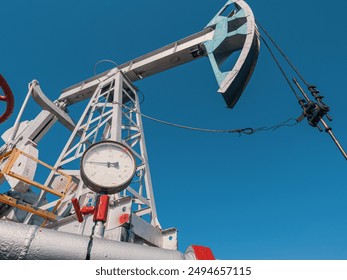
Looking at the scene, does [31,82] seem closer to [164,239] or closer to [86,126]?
[86,126]

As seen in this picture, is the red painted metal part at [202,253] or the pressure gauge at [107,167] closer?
the red painted metal part at [202,253]

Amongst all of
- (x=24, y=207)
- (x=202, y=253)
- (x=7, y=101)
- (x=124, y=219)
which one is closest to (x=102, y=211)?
(x=202, y=253)

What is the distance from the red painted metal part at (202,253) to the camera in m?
2.27

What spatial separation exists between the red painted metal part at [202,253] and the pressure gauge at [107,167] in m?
1.33

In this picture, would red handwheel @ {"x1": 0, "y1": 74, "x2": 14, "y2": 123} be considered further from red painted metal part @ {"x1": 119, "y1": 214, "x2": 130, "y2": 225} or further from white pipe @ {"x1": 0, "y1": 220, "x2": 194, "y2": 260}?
red painted metal part @ {"x1": 119, "y1": 214, "x2": 130, "y2": 225}

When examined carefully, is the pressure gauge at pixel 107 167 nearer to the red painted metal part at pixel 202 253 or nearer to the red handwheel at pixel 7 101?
the red handwheel at pixel 7 101

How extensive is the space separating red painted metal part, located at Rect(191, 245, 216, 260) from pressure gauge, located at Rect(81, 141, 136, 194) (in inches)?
52.5

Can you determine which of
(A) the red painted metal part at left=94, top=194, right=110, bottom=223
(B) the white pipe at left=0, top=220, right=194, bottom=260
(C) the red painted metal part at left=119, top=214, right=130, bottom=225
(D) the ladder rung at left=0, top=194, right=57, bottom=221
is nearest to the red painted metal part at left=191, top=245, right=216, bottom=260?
(B) the white pipe at left=0, top=220, right=194, bottom=260

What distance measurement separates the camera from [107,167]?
3.47m

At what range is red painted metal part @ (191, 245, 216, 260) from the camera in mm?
2271

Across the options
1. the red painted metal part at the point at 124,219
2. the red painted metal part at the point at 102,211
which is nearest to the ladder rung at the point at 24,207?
the red painted metal part at the point at 124,219
